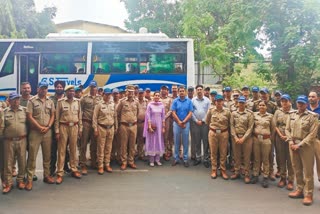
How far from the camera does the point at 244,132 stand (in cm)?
611

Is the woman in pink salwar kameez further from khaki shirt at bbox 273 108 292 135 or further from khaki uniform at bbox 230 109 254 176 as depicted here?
khaki shirt at bbox 273 108 292 135

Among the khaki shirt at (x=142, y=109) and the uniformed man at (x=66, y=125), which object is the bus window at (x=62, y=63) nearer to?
the khaki shirt at (x=142, y=109)

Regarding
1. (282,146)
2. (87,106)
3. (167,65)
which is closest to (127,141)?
(87,106)

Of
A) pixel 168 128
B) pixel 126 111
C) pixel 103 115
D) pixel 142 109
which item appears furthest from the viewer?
pixel 168 128

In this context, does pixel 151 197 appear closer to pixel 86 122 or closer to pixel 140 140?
pixel 86 122

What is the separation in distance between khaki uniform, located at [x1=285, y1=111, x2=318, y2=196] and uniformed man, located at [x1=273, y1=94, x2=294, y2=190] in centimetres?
58

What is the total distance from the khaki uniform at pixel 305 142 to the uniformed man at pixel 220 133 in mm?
1359

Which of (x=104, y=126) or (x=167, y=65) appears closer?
(x=104, y=126)

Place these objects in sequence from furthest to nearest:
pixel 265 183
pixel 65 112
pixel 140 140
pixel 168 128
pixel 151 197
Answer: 1. pixel 168 128
2. pixel 140 140
3. pixel 65 112
4. pixel 265 183
5. pixel 151 197

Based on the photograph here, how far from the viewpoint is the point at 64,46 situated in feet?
39.6

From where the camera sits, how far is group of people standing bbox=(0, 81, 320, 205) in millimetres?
5430

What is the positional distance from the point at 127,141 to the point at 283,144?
2.96 m

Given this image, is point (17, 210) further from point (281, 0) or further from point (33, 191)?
point (281, 0)

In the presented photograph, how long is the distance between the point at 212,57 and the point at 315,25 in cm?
501
